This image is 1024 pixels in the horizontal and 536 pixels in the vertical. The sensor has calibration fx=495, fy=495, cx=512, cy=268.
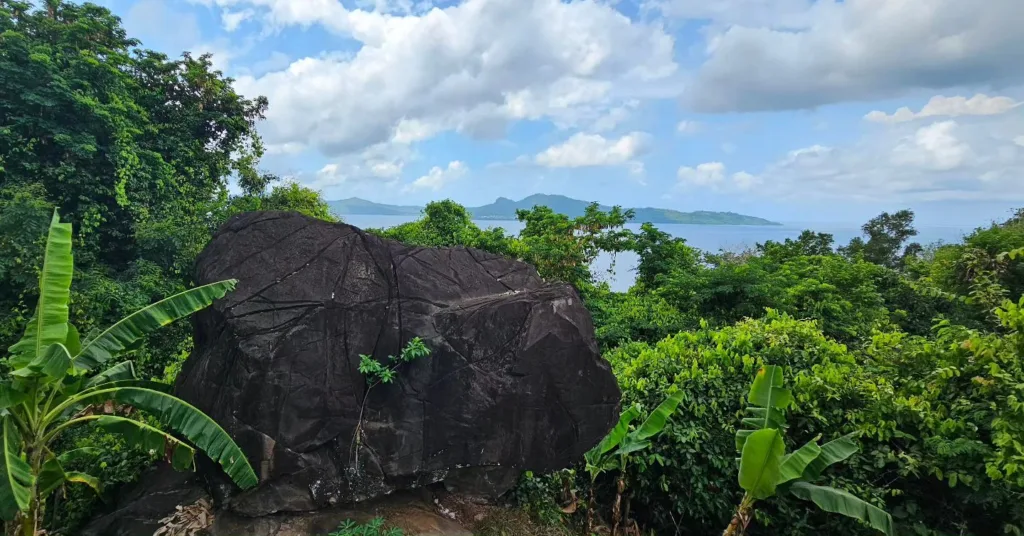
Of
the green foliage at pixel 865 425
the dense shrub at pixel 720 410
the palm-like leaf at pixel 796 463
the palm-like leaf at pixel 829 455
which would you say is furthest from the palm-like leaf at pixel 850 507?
the dense shrub at pixel 720 410

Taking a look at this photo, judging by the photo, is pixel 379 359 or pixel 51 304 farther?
pixel 379 359

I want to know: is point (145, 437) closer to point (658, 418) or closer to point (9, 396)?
point (9, 396)

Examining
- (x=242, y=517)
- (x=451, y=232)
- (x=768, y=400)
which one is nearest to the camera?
(x=242, y=517)

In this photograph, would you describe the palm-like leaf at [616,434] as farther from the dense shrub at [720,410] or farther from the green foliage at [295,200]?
the green foliage at [295,200]

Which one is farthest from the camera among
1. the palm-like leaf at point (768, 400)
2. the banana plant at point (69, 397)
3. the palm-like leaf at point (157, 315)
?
the palm-like leaf at point (768, 400)

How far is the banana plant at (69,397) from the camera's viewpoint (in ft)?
14.4

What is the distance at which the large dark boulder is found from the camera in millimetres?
5168

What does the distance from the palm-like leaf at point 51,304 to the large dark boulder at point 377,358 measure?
1158mm

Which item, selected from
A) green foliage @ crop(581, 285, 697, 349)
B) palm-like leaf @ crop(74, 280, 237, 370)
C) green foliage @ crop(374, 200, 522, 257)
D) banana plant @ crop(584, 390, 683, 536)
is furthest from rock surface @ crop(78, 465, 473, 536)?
green foliage @ crop(374, 200, 522, 257)

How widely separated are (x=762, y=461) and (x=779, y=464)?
210 mm

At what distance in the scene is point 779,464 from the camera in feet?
17.4

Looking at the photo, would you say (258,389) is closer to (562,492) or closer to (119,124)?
(562,492)

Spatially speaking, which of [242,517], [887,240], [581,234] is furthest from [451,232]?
[887,240]

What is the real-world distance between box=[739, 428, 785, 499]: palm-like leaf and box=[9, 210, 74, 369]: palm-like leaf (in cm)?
689
